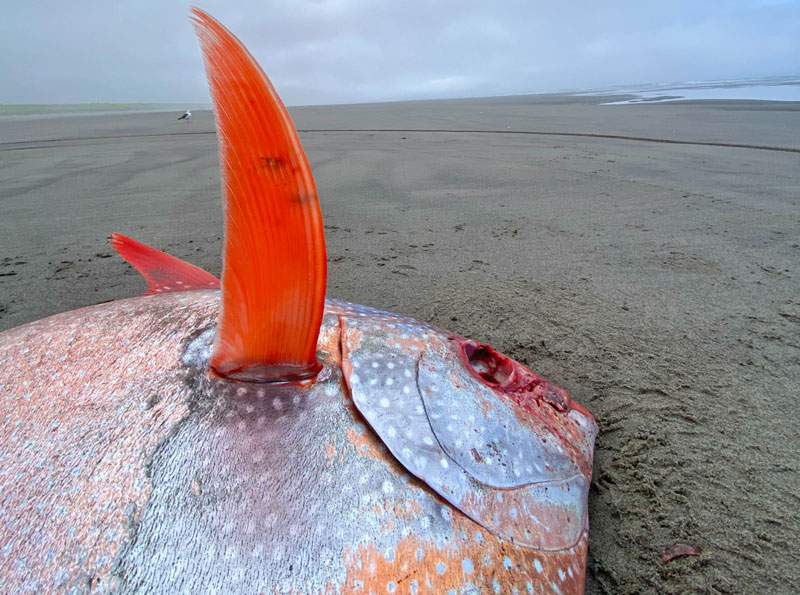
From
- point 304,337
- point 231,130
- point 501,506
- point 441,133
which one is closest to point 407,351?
point 304,337

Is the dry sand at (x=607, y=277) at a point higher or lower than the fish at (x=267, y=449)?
lower

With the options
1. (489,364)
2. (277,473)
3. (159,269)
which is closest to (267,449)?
(277,473)

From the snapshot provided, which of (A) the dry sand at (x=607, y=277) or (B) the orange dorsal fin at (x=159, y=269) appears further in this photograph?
(B) the orange dorsal fin at (x=159, y=269)

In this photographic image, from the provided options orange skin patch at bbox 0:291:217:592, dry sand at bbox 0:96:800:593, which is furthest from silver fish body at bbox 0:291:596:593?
dry sand at bbox 0:96:800:593

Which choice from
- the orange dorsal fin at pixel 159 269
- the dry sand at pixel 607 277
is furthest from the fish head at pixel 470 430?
the orange dorsal fin at pixel 159 269

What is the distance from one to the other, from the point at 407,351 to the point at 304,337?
0.25m

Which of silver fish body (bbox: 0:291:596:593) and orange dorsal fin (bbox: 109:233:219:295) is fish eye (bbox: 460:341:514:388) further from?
orange dorsal fin (bbox: 109:233:219:295)

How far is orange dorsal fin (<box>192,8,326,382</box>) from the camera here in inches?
27.5

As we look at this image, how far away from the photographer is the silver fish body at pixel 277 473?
701 mm

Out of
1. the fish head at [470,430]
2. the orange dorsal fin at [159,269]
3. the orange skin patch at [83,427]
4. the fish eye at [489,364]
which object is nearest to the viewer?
the orange skin patch at [83,427]

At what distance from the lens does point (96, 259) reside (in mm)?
2719

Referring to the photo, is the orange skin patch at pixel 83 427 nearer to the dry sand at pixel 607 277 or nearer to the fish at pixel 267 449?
the fish at pixel 267 449

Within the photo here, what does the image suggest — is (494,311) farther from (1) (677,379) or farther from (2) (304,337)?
(2) (304,337)

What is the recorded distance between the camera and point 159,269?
1534mm
